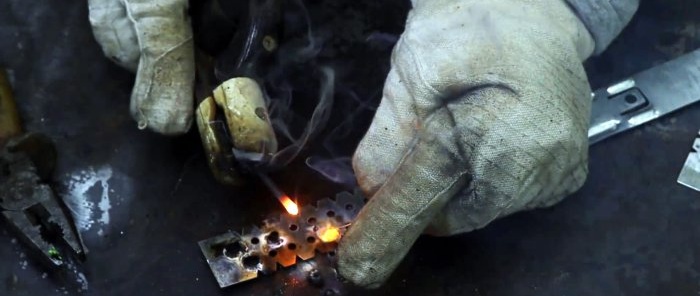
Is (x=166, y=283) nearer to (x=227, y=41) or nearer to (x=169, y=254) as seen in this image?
(x=169, y=254)

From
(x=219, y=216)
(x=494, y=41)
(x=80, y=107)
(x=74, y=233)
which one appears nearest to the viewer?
(x=494, y=41)

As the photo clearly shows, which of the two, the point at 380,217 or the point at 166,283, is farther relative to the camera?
the point at 166,283

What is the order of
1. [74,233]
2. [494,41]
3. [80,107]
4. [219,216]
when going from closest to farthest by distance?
1. [494,41]
2. [74,233]
3. [219,216]
4. [80,107]

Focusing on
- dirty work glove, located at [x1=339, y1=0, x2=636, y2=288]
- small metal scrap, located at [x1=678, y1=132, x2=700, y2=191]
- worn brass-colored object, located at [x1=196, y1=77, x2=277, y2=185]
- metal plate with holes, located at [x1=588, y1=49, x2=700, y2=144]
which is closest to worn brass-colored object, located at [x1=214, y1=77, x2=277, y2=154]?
worn brass-colored object, located at [x1=196, y1=77, x2=277, y2=185]

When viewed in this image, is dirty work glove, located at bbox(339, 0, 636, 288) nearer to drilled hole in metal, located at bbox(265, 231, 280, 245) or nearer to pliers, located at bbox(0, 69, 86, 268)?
drilled hole in metal, located at bbox(265, 231, 280, 245)

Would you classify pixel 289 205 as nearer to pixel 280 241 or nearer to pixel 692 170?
pixel 280 241

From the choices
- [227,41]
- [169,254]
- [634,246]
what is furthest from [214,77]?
[634,246]

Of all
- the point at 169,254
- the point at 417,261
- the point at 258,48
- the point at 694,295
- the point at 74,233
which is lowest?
the point at 694,295

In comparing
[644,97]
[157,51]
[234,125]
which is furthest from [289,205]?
[644,97]
